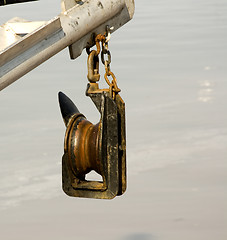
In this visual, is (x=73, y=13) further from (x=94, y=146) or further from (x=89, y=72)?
(x=94, y=146)

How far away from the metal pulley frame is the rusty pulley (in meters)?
0.23

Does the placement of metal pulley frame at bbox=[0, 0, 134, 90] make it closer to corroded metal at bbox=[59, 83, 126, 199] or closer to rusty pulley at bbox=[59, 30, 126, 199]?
rusty pulley at bbox=[59, 30, 126, 199]

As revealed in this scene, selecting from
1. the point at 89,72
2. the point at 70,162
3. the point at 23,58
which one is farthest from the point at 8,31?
the point at 70,162

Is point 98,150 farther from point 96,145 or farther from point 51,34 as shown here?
point 51,34

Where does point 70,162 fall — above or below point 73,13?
below

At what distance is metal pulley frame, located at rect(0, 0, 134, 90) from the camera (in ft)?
17.4

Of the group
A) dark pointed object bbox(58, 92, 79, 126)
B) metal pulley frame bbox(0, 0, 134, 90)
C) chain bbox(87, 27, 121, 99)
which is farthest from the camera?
dark pointed object bbox(58, 92, 79, 126)

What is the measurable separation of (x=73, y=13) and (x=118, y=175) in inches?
46.1

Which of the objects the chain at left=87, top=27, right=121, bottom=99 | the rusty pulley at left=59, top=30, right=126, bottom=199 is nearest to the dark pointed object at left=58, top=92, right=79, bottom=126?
the rusty pulley at left=59, top=30, right=126, bottom=199

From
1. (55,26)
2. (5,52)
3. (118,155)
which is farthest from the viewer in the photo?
(118,155)

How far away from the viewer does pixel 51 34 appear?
18.2 ft

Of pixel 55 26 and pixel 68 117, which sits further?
pixel 68 117

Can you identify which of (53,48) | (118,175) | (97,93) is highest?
(53,48)

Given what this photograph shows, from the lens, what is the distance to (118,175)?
596 cm
